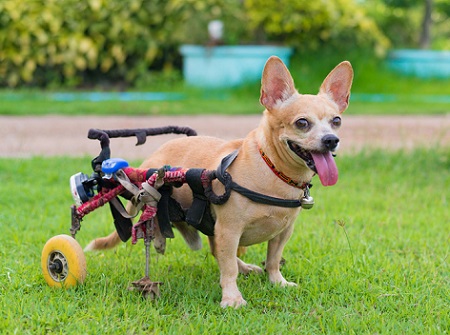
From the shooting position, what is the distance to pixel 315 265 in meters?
Result: 3.99

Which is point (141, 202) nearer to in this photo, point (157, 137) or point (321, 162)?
point (321, 162)

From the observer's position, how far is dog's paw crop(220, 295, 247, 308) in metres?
3.34

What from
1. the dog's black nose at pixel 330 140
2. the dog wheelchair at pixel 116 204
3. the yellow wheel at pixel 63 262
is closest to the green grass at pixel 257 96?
the dog wheelchair at pixel 116 204

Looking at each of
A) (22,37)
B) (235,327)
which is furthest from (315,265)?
(22,37)

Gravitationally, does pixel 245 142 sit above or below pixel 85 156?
above

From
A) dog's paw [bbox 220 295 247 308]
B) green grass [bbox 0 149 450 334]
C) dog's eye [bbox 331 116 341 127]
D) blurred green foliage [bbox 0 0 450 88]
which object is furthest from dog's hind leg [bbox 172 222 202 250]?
blurred green foliage [bbox 0 0 450 88]

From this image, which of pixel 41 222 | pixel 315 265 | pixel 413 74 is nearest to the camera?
pixel 315 265

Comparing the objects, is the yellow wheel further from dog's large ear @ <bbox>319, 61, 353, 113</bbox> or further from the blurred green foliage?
the blurred green foliage

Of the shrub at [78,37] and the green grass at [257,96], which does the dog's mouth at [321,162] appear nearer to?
the green grass at [257,96]

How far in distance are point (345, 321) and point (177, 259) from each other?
4.06ft

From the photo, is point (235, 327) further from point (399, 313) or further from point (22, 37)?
point (22, 37)

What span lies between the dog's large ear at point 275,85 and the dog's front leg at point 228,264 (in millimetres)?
653

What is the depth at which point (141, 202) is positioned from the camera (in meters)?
3.40

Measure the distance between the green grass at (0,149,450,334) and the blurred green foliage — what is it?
6.18 m
